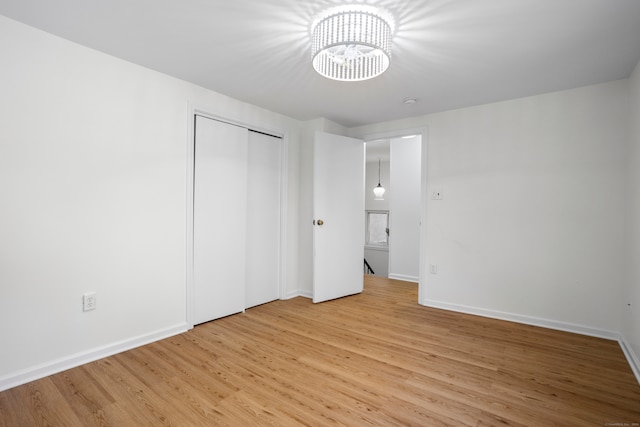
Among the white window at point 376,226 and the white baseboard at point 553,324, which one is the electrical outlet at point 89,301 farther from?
the white window at point 376,226

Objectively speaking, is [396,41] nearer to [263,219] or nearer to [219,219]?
[219,219]

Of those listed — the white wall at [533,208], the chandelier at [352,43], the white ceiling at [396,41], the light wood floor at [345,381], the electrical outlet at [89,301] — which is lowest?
the light wood floor at [345,381]

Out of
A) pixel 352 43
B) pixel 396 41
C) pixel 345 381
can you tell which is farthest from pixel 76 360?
pixel 396 41

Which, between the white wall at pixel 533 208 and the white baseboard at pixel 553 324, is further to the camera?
the white wall at pixel 533 208

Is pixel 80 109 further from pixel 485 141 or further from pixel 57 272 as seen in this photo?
pixel 485 141

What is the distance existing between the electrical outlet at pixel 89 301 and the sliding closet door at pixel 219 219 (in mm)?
800

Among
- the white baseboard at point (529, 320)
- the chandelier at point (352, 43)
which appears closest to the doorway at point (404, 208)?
the white baseboard at point (529, 320)

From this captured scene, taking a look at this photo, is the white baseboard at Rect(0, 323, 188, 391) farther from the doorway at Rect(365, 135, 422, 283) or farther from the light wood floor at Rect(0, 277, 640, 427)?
the doorway at Rect(365, 135, 422, 283)

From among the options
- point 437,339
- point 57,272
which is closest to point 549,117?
point 437,339

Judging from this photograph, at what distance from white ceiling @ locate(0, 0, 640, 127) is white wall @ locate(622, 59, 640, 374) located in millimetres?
331

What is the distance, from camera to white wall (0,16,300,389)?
6.27 ft

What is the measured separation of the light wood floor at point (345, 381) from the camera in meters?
1.65

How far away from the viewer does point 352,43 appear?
5.63 ft

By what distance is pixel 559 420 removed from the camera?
1628 mm
